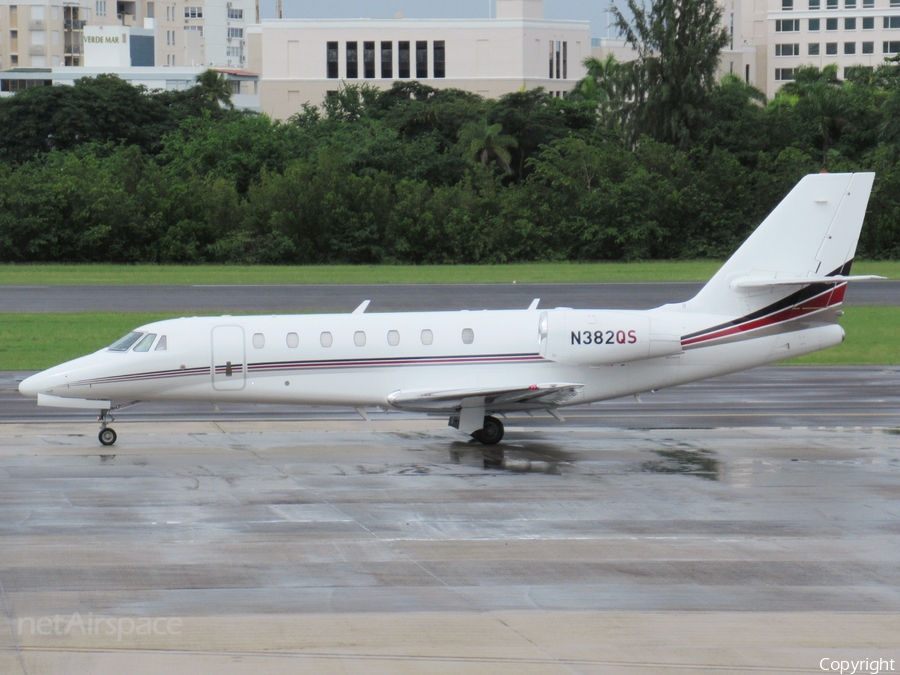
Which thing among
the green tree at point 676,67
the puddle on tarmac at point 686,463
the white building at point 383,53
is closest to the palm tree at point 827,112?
the green tree at point 676,67

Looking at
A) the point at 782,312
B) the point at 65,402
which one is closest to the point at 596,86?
the point at 782,312

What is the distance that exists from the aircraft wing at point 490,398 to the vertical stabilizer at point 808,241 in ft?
11.7

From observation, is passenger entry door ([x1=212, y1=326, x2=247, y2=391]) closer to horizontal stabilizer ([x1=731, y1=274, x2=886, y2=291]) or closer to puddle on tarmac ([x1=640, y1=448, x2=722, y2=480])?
puddle on tarmac ([x1=640, y1=448, x2=722, y2=480])

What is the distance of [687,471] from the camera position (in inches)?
802

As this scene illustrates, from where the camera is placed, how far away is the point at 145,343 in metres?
22.8

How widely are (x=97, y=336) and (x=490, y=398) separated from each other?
2090cm

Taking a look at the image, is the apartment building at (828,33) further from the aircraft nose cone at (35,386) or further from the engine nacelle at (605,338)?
the aircraft nose cone at (35,386)

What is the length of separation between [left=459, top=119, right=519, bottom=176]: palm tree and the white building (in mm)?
42365

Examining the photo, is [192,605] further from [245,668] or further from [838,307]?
[838,307]

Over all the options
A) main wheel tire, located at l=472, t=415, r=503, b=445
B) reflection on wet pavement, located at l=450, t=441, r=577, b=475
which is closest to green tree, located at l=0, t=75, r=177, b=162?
main wheel tire, located at l=472, t=415, r=503, b=445

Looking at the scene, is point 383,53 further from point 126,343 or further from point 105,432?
point 105,432

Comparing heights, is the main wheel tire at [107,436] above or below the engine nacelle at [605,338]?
below

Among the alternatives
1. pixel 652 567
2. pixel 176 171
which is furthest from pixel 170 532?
pixel 176 171

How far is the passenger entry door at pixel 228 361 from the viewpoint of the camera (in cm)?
2272
